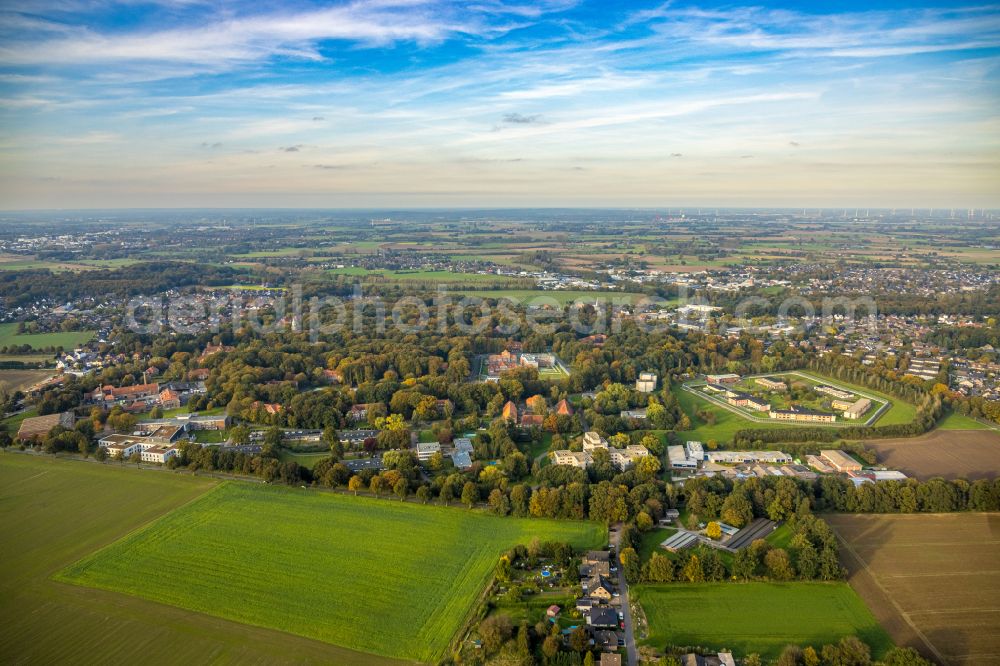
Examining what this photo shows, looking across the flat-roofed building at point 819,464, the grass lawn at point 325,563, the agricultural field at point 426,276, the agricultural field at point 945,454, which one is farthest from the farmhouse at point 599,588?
the agricultural field at point 426,276

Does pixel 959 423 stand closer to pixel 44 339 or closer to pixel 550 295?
pixel 550 295

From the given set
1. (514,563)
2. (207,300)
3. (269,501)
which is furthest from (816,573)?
(207,300)

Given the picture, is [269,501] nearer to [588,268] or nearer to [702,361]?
[702,361]

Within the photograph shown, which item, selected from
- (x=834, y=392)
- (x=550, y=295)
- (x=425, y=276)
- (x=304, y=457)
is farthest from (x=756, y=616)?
(x=425, y=276)

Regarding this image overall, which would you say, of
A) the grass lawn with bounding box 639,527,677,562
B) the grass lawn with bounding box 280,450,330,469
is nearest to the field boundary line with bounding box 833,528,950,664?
the grass lawn with bounding box 639,527,677,562

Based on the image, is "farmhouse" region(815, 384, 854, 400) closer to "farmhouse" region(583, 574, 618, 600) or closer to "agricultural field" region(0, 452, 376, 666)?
"farmhouse" region(583, 574, 618, 600)

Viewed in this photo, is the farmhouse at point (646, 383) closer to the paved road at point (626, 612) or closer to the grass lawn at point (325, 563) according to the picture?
the grass lawn at point (325, 563)
